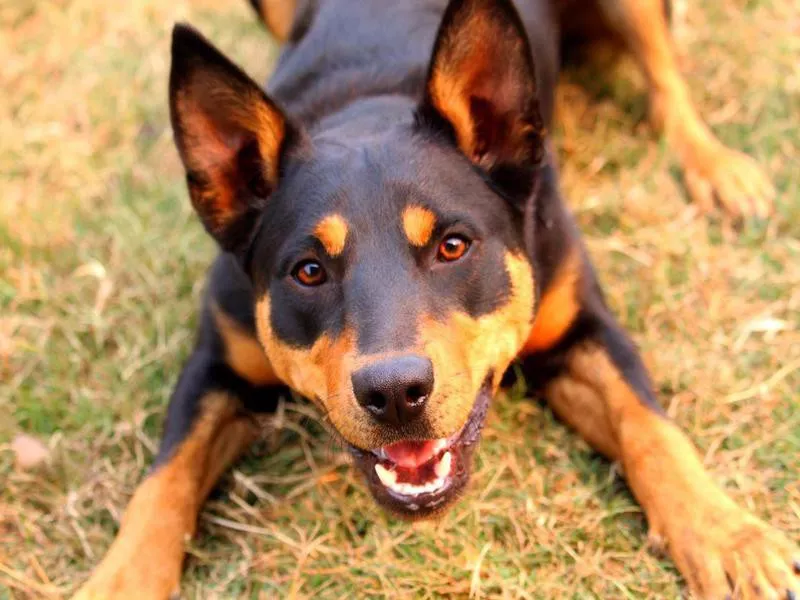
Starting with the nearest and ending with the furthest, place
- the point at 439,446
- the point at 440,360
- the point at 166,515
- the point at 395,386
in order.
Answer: the point at 395,386 → the point at 440,360 → the point at 439,446 → the point at 166,515

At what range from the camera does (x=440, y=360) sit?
3.02 metres

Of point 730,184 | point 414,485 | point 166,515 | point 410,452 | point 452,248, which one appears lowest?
point 166,515

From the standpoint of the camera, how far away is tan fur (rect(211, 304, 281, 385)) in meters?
3.92

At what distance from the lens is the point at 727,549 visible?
130 inches

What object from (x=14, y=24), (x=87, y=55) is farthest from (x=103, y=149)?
(x=14, y=24)

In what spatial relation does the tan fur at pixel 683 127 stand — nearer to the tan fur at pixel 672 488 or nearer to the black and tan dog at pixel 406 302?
the black and tan dog at pixel 406 302

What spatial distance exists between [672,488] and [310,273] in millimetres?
1433

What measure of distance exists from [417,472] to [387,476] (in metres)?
0.10

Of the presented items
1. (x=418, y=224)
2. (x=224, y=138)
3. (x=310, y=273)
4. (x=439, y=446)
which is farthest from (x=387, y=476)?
(x=224, y=138)

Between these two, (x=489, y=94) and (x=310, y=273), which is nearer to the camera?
(x=310, y=273)

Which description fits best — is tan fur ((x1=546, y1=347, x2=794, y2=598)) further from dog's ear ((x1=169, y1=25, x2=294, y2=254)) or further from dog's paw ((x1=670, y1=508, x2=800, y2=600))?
dog's ear ((x1=169, y1=25, x2=294, y2=254))

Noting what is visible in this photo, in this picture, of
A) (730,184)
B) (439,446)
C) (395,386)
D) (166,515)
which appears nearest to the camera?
(395,386)

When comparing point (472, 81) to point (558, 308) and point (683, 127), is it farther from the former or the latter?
point (683, 127)

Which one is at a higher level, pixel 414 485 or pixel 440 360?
pixel 440 360
